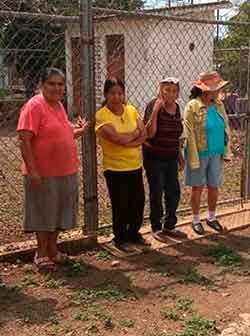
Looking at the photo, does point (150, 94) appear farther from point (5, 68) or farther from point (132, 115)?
point (132, 115)

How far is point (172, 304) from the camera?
4.07 m

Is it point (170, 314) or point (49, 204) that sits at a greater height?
point (49, 204)

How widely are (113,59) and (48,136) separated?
732 cm

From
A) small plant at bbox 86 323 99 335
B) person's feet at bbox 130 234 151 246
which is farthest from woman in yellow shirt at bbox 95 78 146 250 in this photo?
small plant at bbox 86 323 99 335

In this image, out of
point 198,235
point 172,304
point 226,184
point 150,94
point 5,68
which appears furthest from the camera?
point 150,94

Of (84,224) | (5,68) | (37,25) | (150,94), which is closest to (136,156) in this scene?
(84,224)

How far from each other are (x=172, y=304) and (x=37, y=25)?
3.11 m

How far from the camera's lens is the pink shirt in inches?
171

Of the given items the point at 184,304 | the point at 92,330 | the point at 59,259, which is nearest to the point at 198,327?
the point at 184,304

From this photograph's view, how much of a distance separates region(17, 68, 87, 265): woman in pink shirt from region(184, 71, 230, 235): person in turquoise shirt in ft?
4.23

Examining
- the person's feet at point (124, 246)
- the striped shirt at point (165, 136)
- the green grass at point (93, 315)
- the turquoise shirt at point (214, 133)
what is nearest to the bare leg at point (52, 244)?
the person's feet at point (124, 246)

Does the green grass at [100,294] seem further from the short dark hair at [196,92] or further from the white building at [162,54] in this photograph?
the white building at [162,54]

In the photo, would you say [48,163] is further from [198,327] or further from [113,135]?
[198,327]

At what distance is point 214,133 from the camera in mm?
5539
